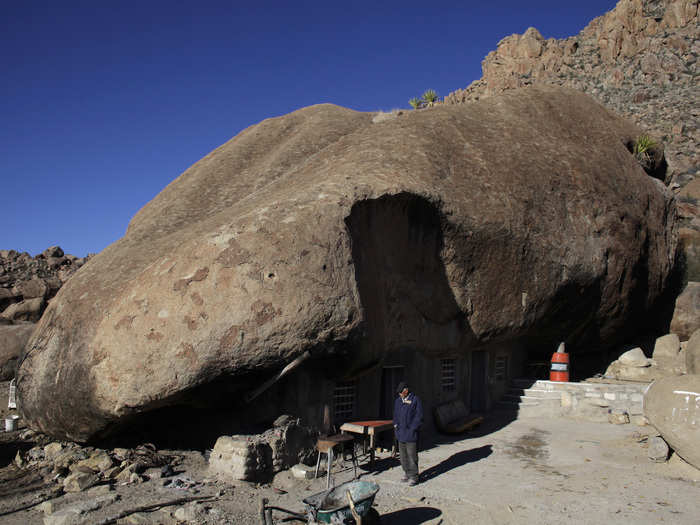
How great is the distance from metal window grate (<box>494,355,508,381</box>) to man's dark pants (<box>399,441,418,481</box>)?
7.01 meters

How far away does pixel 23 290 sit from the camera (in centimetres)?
2361

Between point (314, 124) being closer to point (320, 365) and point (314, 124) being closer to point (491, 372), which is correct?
point (491, 372)

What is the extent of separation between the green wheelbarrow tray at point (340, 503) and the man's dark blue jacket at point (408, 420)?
2124 mm

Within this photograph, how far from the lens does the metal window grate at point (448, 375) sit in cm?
1309

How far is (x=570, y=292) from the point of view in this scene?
14.4 m

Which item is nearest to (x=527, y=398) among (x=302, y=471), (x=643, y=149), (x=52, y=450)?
(x=302, y=471)

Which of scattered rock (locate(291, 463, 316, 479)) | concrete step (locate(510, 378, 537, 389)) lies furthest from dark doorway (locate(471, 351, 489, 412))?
scattered rock (locate(291, 463, 316, 479))

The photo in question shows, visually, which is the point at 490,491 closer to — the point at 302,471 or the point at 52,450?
the point at 302,471

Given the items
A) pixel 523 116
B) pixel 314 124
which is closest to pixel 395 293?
pixel 523 116

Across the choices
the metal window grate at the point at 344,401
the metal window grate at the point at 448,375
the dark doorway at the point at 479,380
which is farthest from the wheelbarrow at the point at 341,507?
the dark doorway at the point at 479,380

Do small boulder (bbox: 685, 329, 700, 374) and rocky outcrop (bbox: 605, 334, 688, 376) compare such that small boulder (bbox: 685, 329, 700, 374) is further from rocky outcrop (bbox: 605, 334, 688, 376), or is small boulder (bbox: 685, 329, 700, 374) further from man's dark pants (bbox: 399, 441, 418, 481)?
man's dark pants (bbox: 399, 441, 418, 481)

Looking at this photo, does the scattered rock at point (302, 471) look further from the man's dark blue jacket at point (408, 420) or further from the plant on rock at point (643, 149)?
the plant on rock at point (643, 149)

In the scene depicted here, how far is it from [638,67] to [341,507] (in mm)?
46469

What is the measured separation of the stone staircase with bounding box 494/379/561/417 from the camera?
1399cm
